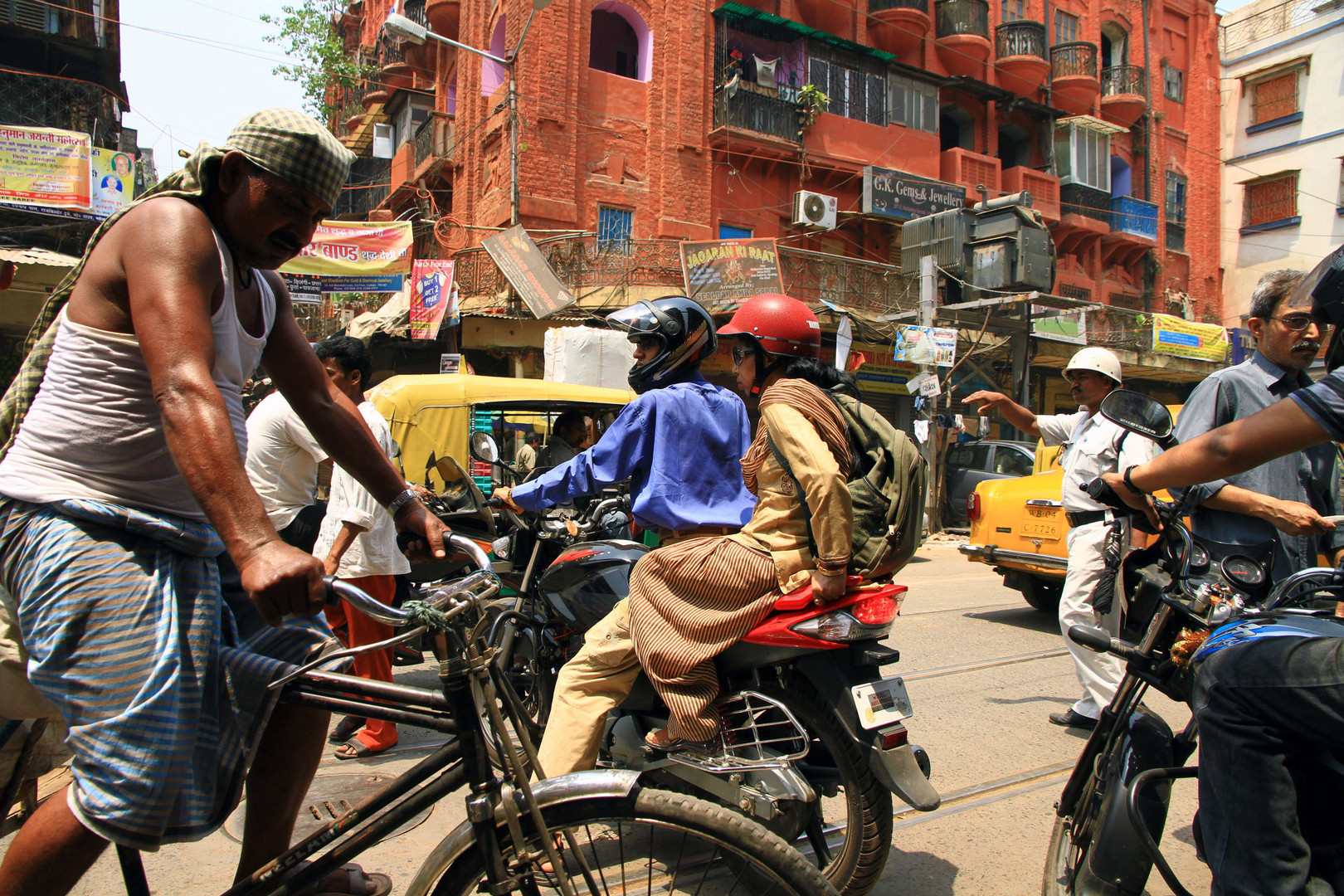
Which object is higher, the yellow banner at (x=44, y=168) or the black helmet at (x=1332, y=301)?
the yellow banner at (x=44, y=168)

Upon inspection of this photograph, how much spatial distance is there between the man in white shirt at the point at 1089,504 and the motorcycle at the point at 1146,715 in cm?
218

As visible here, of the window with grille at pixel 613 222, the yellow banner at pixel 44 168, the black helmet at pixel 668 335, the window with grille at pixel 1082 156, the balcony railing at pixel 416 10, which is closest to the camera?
the black helmet at pixel 668 335

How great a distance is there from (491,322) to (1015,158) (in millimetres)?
17006

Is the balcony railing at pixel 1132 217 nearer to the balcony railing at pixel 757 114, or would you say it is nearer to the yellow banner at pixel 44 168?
the balcony railing at pixel 757 114

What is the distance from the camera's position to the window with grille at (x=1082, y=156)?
24.6m

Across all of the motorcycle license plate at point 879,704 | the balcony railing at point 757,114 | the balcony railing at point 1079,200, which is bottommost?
the motorcycle license plate at point 879,704

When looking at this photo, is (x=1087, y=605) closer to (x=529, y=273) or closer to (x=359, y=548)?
(x=359, y=548)

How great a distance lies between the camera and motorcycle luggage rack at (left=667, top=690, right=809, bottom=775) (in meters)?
2.70

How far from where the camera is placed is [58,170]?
46.5 ft

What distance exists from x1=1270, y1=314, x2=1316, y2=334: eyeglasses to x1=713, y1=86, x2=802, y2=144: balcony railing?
54.8ft

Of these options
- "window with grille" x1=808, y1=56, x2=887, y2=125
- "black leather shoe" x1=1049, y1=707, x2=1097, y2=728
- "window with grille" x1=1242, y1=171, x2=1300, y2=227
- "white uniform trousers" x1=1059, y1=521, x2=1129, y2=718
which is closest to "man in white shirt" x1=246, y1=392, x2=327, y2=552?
"white uniform trousers" x1=1059, y1=521, x2=1129, y2=718

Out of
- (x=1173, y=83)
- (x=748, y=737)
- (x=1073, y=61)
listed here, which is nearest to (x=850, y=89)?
(x=1073, y=61)

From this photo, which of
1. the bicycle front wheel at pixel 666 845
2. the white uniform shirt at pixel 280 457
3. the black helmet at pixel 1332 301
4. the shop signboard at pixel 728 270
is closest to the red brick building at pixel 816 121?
the shop signboard at pixel 728 270

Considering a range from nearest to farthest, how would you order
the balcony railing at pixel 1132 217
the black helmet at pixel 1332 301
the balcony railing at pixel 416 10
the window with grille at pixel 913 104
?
the black helmet at pixel 1332 301 → the window with grille at pixel 913 104 → the balcony railing at pixel 416 10 → the balcony railing at pixel 1132 217
